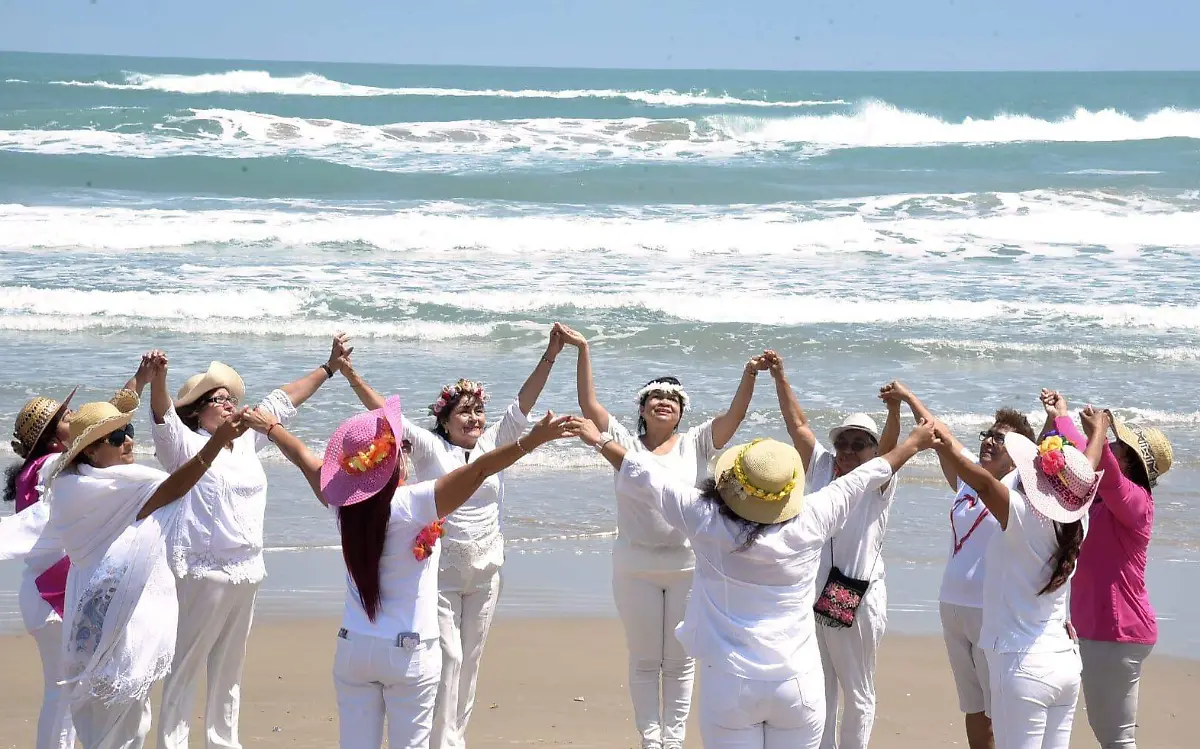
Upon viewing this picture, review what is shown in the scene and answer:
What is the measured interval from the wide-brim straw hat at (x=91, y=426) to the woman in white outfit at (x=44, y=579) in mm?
433


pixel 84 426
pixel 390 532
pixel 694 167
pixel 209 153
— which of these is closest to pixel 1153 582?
pixel 390 532

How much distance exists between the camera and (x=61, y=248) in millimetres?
20453

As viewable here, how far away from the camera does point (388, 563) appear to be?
13.2 feet

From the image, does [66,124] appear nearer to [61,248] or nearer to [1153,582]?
[61,248]

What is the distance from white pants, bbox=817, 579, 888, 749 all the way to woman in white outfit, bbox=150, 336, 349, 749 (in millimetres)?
2199

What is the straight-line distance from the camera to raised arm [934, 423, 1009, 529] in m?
4.14

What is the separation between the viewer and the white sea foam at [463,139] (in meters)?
34.1

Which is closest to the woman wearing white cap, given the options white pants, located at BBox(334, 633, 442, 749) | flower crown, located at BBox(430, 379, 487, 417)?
flower crown, located at BBox(430, 379, 487, 417)

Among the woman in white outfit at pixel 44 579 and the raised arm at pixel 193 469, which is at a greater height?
the raised arm at pixel 193 469

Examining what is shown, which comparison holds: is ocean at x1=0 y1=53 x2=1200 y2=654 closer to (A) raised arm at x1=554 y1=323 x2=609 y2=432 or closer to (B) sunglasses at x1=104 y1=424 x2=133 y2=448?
(A) raised arm at x1=554 y1=323 x2=609 y2=432

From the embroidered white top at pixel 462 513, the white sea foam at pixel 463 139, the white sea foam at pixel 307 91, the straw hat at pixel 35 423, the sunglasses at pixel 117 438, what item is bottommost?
the embroidered white top at pixel 462 513

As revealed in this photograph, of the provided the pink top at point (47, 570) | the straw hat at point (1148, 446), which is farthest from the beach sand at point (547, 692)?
the straw hat at point (1148, 446)

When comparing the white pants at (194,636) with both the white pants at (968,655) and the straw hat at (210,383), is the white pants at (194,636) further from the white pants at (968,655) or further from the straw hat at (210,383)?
the white pants at (968,655)

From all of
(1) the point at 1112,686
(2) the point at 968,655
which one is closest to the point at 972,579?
(2) the point at 968,655
